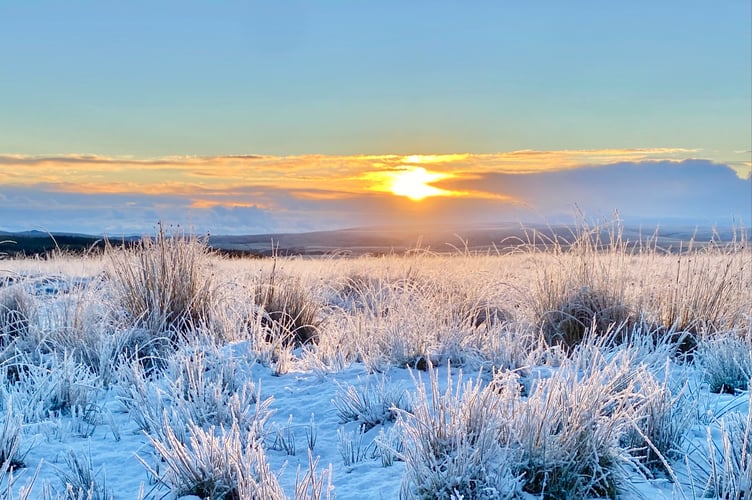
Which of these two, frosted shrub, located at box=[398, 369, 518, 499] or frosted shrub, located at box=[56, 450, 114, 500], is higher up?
frosted shrub, located at box=[398, 369, 518, 499]

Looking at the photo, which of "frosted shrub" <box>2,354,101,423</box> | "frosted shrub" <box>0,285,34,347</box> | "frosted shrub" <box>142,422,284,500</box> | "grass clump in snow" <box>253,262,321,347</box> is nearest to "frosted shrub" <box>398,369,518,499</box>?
"frosted shrub" <box>142,422,284,500</box>

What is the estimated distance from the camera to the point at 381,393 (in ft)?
13.3

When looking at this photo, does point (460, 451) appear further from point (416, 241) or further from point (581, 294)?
point (416, 241)

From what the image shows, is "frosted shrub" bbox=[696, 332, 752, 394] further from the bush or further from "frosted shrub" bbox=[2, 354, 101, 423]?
"frosted shrub" bbox=[2, 354, 101, 423]

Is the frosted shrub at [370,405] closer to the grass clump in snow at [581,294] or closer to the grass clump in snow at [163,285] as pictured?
the grass clump in snow at [581,294]

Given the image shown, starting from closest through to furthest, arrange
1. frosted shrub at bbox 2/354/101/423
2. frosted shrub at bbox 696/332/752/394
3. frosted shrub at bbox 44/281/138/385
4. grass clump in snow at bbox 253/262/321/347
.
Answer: frosted shrub at bbox 2/354/101/423 < frosted shrub at bbox 696/332/752/394 < frosted shrub at bbox 44/281/138/385 < grass clump in snow at bbox 253/262/321/347

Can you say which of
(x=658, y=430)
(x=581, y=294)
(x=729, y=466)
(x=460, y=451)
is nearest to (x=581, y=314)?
(x=581, y=294)

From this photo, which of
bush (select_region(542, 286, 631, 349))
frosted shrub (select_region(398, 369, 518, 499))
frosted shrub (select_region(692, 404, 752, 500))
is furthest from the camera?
bush (select_region(542, 286, 631, 349))

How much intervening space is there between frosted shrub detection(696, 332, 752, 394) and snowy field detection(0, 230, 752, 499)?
0.05 feet

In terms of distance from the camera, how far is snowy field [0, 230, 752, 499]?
2.92 meters

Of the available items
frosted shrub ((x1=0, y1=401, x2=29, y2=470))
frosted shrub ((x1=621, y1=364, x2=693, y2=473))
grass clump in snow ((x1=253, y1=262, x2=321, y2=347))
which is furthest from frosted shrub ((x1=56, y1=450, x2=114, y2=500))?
grass clump in snow ((x1=253, y1=262, x2=321, y2=347))

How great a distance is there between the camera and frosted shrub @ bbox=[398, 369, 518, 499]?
9.10 feet

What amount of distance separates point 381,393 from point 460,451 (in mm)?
1324

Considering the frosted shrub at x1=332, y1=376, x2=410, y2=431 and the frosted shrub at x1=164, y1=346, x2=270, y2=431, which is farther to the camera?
the frosted shrub at x1=332, y1=376, x2=410, y2=431
